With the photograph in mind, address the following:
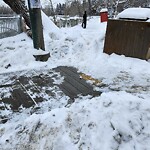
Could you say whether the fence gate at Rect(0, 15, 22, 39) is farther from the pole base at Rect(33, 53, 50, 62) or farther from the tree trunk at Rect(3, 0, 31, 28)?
the pole base at Rect(33, 53, 50, 62)

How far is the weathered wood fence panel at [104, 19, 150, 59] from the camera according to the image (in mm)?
6480

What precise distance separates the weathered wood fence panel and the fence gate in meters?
4.76

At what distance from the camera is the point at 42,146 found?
335 cm

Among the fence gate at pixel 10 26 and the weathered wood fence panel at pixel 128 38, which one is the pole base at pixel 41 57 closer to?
the weathered wood fence panel at pixel 128 38

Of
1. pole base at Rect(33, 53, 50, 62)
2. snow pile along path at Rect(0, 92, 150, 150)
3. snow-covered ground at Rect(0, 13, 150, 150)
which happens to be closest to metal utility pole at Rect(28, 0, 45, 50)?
pole base at Rect(33, 53, 50, 62)

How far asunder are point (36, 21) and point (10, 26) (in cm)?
288

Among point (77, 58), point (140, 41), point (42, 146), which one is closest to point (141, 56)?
point (140, 41)

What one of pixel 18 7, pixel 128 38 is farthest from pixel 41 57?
pixel 18 7

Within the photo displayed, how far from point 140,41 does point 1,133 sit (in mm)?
4972

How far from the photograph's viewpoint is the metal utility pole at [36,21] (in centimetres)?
732

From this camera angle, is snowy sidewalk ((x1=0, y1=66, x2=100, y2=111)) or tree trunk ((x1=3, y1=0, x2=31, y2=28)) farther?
tree trunk ((x1=3, y1=0, x2=31, y2=28))

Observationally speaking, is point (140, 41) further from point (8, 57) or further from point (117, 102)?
point (8, 57)

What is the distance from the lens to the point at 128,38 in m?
6.84

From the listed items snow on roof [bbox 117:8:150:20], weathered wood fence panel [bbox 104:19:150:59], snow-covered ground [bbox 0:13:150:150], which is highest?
snow on roof [bbox 117:8:150:20]
